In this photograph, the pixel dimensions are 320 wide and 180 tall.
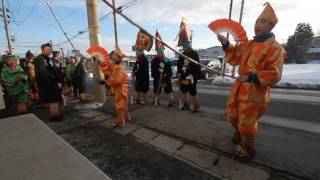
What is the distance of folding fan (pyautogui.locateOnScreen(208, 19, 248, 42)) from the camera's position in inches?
121

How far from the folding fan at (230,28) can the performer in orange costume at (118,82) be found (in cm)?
209

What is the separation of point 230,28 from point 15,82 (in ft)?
18.1

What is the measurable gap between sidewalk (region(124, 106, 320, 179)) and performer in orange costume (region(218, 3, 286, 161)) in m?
0.27

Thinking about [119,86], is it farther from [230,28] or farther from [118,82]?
[230,28]

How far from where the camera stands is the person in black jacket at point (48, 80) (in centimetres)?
496

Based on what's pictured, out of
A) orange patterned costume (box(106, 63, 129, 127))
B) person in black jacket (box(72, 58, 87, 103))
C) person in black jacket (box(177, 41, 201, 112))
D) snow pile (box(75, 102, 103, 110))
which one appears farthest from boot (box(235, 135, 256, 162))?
person in black jacket (box(72, 58, 87, 103))

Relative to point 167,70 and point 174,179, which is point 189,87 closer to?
point 167,70

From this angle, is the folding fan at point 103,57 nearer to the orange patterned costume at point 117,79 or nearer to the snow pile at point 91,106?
the orange patterned costume at point 117,79

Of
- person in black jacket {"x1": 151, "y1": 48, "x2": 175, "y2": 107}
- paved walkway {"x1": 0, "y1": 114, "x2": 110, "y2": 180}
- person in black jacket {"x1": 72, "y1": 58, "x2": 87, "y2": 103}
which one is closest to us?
paved walkway {"x1": 0, "y1": 114, "x2": 110, "y2": 180}

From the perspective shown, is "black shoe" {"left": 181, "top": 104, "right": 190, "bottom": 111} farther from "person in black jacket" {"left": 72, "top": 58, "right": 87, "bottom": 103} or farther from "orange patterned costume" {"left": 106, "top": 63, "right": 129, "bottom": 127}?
"person in black jacket" {"left": 72, "top": 58, "right": 87, "bottom": 103}

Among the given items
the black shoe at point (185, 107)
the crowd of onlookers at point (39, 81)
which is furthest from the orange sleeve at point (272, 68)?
the crowd of onlookers at point (39, 81)

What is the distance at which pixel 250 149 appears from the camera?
Result: 2.94m

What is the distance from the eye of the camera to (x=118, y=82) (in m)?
4.44

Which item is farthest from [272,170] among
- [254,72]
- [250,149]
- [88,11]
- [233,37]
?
[88,11]
